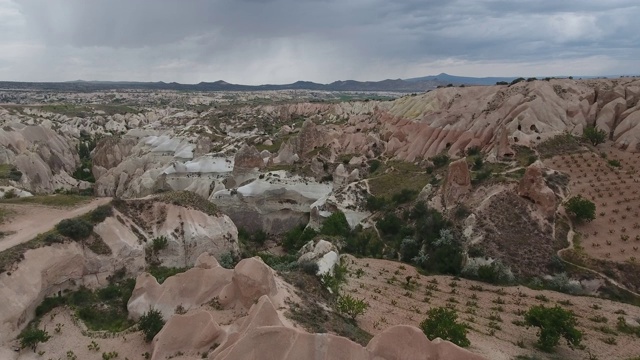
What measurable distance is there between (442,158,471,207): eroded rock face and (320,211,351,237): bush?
30.4 feet

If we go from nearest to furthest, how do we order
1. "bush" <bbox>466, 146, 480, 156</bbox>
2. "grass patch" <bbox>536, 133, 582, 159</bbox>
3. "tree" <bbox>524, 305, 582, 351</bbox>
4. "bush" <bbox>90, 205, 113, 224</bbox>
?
"tree" <bbox>524, 305, 582, 351</bbox>
"bush" <bbox>90, 205, 113, 224</bbox>
"grass patch" <bbox>536, 133, 582, 159</bbox>
"bush" <bbox>466, 146, 480, 156</bbox>

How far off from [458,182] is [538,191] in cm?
610

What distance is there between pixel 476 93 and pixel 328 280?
47.7 m

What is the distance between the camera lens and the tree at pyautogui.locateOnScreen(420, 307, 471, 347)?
65.0 ft

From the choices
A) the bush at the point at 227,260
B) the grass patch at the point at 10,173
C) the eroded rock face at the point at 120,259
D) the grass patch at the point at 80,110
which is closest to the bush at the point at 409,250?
the bush at the point at 227,260

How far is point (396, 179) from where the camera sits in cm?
4744

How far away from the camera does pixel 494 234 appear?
30.9 m

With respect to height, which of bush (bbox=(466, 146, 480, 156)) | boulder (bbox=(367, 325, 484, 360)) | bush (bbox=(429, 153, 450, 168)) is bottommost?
boulder (bbox=(367, 325, 484, 360))

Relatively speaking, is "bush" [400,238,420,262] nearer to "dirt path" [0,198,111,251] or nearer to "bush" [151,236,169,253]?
"bush" [151,236,169,253]

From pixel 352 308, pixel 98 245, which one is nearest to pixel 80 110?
pixel 98 245

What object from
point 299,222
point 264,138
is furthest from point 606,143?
point 264,138

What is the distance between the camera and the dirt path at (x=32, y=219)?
26.5 m

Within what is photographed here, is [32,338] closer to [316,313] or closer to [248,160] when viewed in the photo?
[316,313]

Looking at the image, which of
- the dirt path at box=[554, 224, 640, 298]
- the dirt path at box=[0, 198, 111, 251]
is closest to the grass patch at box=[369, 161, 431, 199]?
the dirt path at box=[554, 224, 640, 298]
